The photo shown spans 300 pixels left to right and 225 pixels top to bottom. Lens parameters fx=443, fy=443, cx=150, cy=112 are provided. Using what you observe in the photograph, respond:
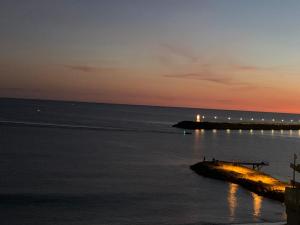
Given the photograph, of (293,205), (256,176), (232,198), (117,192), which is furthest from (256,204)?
(293,205)

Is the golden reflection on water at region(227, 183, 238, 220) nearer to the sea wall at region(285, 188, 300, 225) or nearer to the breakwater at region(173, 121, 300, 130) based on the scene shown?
the sea wall at region(285, 188, 300, 225)

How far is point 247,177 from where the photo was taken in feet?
169

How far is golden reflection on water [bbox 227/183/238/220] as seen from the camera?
40241 mm

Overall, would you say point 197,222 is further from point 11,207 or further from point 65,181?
point 65,181

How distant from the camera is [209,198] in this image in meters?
45.7

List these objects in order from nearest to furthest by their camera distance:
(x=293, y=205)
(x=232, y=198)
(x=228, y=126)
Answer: (x=293, y=205)
(x=232, y=198)
(x=228, y=126)

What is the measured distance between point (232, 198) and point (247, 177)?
7178 mm

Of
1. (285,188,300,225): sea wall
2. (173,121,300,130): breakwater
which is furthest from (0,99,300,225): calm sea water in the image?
(173,121,300,130): breakwater

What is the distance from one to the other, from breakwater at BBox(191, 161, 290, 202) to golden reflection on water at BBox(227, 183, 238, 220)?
3.29 feet

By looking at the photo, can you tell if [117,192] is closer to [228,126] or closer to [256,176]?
[256,176]

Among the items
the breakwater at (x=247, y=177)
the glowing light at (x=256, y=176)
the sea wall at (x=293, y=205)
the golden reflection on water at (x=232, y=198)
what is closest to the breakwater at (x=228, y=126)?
the breakwater at (x=247, y=177)

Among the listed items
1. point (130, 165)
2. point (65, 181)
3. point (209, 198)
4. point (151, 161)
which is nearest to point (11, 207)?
point (65, 181)

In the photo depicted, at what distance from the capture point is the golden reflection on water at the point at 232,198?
4024cm

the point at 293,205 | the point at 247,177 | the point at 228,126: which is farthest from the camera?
Answer: the point at 228,126
